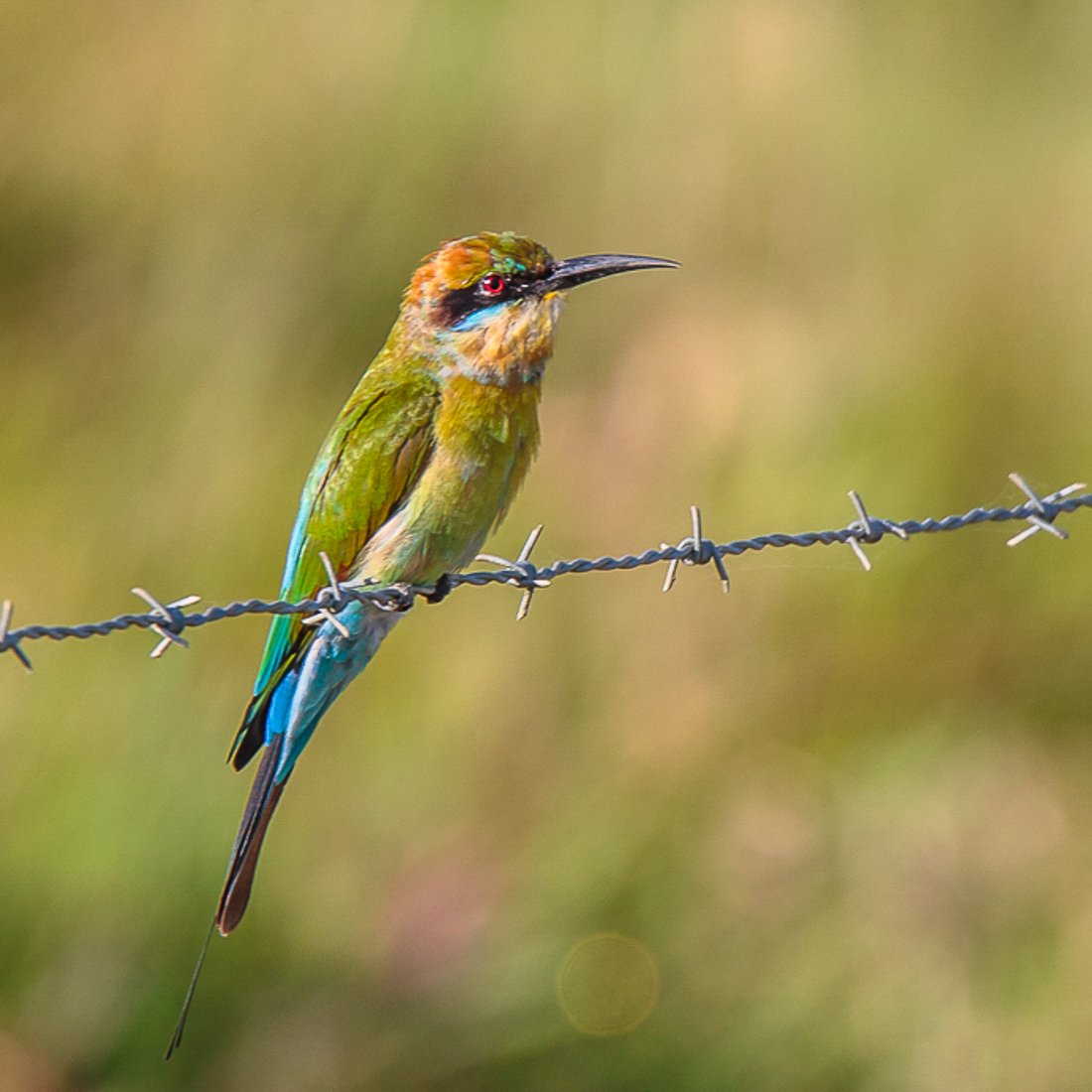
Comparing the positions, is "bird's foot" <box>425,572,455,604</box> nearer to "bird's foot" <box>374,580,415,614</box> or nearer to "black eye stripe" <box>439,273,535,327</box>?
"bird's foot" <box>374,580,415,614</box>

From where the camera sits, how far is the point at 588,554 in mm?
4953

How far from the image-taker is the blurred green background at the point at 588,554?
163 inches

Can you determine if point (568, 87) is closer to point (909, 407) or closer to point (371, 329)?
point (371, 329)

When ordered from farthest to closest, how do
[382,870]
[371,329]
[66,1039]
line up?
[371,329] < [382,870] < [66,1039]

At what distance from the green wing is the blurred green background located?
3.87 ft

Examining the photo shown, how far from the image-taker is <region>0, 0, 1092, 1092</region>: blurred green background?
13.5 feet

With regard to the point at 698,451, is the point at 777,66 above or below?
above

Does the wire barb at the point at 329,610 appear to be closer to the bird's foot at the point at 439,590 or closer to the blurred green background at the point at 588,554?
the bird's foot at the point at 439,590

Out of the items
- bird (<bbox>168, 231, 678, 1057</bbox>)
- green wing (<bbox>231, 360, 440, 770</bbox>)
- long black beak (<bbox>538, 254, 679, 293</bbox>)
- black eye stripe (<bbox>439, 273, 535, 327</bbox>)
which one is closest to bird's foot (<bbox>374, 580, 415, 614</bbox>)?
bird (<bbox>168, 231, 678, 1057</bbox>)

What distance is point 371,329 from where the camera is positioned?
17.0ft

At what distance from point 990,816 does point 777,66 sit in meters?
2.53

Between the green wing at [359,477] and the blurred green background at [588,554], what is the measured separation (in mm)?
1181

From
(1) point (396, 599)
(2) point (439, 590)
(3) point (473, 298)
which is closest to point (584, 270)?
(3) point (473, 298)

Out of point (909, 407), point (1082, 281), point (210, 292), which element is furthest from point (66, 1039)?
point (1082, 281)
